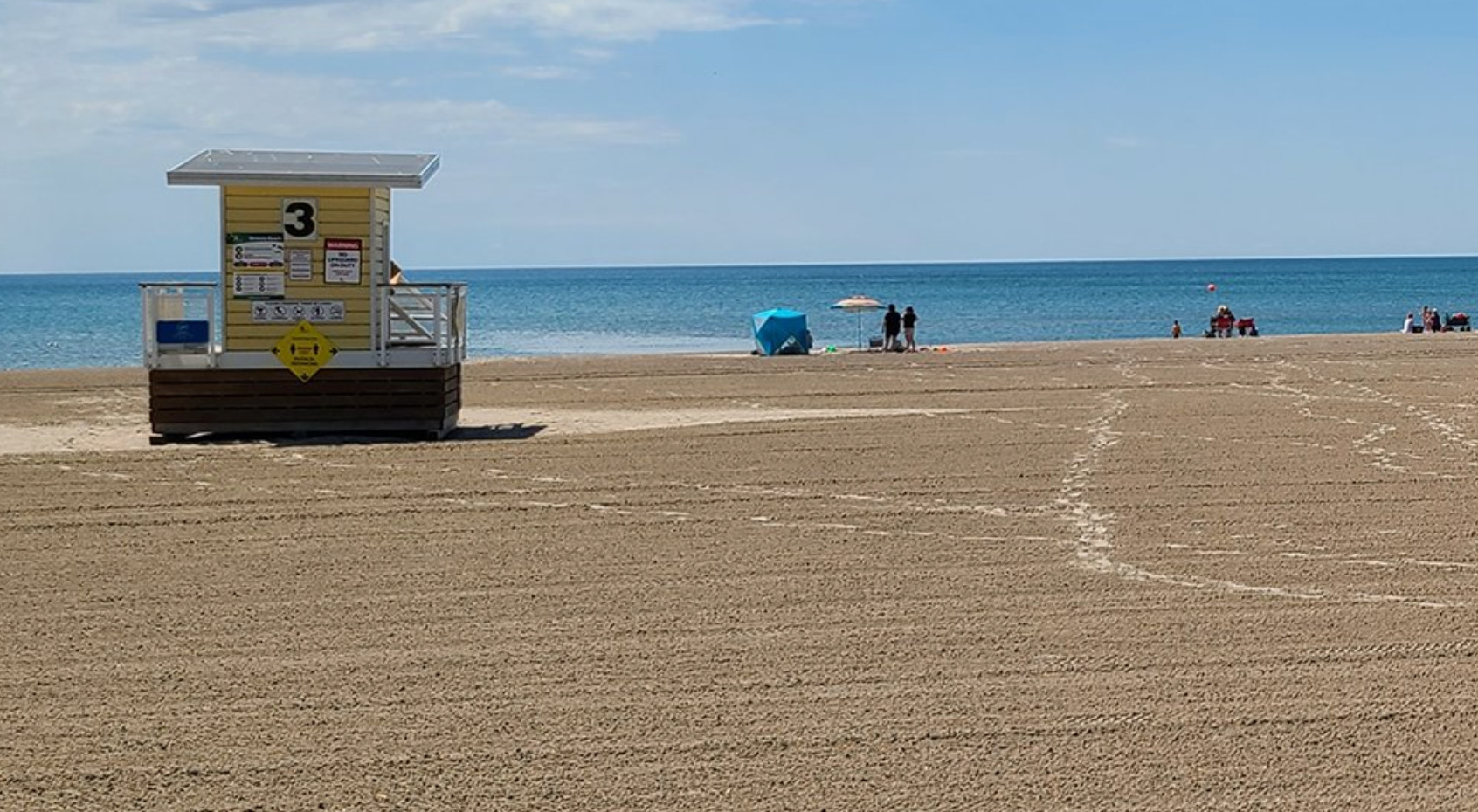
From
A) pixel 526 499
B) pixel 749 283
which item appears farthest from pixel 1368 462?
pixel 749 283

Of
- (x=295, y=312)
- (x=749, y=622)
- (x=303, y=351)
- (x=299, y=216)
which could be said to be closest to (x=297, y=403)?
(x=303, y=351)

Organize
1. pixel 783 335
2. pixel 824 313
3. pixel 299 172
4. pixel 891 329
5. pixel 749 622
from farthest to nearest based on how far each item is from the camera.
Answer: pixel 824 313
pixel 891 329
pixel 783 335
pixel 299 172
pixel 749 622

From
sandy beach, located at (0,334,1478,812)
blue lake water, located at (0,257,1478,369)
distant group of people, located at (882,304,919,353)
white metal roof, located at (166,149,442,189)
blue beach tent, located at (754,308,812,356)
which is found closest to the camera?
sandy beach, located at (0,334,1478,812)

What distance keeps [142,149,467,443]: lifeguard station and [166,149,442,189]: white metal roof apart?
18mm

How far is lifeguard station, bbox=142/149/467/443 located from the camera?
58.7 feet

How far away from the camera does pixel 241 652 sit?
8453 millimetres

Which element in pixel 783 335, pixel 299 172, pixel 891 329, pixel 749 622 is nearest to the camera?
pixel 749 622

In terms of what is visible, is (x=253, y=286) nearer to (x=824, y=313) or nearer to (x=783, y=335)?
(x=783, y=335)

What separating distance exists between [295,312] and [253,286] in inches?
16.1

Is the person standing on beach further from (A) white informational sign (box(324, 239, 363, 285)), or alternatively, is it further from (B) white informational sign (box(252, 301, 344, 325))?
(B) white informational sign (box(252, 301, 344, 325))

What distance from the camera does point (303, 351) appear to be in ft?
59.0

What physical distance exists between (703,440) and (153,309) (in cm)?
479

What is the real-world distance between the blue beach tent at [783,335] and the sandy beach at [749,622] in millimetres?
18824

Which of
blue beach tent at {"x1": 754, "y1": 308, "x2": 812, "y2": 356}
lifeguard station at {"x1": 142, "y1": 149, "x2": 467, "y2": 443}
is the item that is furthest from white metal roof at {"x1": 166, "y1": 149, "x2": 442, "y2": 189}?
blue beach tent at {"x1": 754, "y1": 308, "x2": 812, "y2": 356}
